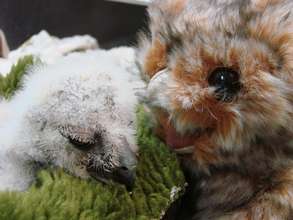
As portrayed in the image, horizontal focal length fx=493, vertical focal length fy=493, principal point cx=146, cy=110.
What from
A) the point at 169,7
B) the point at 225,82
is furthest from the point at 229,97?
the point at 169,7

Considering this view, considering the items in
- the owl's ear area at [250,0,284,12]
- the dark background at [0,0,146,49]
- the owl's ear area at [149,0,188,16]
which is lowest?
the owl's ear area at [250,0,284,12]

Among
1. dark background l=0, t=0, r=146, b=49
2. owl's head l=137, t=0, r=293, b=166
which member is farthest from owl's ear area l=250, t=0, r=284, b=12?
dark background l=0, t=0, r=146, b=49

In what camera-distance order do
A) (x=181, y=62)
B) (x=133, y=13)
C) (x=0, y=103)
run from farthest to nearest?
(x=133, y=13), (x=0, y=103), (x=181, y=62)

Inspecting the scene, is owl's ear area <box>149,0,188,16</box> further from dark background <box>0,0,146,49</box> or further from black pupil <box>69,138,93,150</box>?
dark background <box>0,0,146,49</box>

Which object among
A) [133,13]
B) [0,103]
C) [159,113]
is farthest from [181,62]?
[133,13]

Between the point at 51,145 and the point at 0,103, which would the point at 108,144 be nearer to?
the point at 51,145

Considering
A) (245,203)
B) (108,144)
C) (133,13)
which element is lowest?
(245,203)

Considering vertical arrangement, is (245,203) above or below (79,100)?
below
